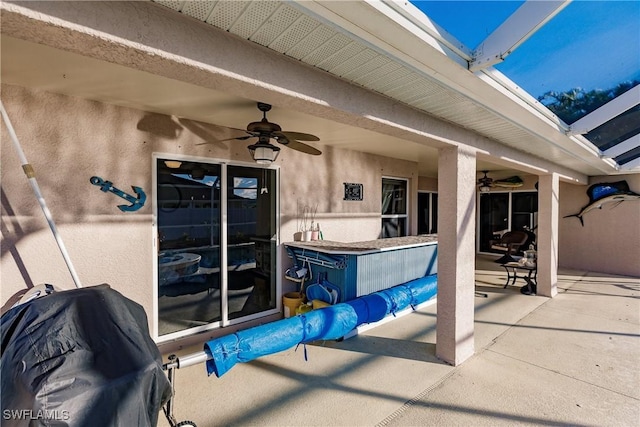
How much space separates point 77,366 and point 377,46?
222 centimetres

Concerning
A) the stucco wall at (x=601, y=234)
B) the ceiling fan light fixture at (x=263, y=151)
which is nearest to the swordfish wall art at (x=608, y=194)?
the stucco wall at (x=601, y=234)

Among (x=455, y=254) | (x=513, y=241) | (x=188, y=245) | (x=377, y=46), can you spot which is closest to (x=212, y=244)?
(x=188, y=245)

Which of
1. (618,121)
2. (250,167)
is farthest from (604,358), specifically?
(250,167)

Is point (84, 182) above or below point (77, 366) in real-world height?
above

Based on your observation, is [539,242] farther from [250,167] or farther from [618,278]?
[250,167]

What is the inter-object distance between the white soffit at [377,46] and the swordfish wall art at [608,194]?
7109 millimetres

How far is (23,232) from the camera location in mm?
2719

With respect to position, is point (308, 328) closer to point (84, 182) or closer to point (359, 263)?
point (359, 263)

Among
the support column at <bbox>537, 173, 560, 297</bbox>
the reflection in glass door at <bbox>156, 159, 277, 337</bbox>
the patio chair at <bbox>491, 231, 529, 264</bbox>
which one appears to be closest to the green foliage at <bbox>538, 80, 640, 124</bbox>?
the support column at <bbox>537, 173, 560, 297</bbox>

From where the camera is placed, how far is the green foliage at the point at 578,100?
3.36 meters

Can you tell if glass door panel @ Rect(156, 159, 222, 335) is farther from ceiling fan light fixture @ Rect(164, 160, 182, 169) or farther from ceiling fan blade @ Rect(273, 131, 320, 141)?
ceiling fan blade @ Rect(273, 131, 320, 141)

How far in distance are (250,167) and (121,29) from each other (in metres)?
3.06

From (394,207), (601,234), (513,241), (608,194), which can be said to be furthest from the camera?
(513,241)

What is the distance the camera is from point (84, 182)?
3.01 meters
